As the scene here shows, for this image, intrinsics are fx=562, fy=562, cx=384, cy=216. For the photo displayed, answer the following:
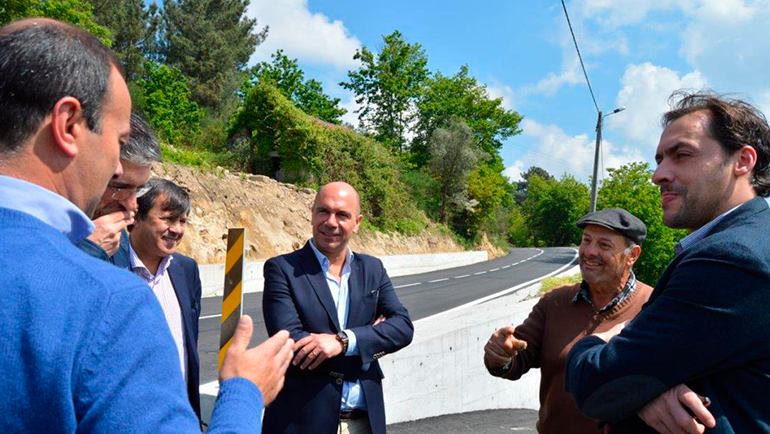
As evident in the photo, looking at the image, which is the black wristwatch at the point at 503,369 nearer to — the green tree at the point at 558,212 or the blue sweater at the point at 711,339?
the blue sweater at the point at 711,339

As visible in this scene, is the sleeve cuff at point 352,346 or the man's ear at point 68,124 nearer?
the man's ear at point 68,124

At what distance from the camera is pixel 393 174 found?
38.5m

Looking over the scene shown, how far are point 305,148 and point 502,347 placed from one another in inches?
1153

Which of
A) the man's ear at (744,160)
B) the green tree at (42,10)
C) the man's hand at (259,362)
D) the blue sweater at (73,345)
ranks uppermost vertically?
the green tree at (42,10)

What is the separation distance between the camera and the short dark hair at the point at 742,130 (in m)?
2.03

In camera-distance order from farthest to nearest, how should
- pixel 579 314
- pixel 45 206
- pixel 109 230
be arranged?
pixel 579 314 < pixel 109 230 < pixel 45 206

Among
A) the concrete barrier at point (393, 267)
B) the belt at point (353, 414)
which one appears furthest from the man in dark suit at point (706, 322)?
the concrete barrier at point (393, 267)

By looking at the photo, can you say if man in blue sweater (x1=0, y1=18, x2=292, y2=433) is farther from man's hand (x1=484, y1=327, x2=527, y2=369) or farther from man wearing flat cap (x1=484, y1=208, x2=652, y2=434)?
man wearing flat cap (x1=484, y1=208, x2=652, y2=434)

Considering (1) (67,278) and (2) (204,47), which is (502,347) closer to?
(1) (67,278)

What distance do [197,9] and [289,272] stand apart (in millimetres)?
54047

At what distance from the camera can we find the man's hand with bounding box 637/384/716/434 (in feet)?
5.49

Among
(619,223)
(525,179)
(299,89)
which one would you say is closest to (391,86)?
(299,89)

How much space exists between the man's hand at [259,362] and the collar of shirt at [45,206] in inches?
21.3

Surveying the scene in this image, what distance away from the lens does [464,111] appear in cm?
5753
